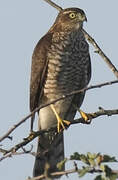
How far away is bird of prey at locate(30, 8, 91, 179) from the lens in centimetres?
735

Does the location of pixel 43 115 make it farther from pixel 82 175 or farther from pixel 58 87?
pixel 82 175

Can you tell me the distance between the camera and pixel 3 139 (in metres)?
3.86

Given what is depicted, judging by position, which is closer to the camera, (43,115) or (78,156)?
(78,156)

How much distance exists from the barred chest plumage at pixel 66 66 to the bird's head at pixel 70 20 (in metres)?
0.30

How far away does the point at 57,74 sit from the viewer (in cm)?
735

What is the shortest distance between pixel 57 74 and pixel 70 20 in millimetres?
1110

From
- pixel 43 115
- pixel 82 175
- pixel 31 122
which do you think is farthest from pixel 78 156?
pixel 43 115

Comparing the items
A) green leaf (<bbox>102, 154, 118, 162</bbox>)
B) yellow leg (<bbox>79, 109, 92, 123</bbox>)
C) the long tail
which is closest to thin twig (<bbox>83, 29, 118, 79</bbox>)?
yellow leg (<bbox>79, 109, 92, 123</bbox>)

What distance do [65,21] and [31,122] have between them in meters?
2.01

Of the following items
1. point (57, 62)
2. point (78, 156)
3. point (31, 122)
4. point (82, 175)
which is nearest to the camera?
point (82, 175)

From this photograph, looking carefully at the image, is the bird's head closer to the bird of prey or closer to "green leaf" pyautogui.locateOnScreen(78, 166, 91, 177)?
the bird of prey

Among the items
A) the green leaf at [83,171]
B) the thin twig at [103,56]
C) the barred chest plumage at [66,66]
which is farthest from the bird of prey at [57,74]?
the green leaf at [83,171]

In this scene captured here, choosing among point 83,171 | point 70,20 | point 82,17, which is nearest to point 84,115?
point 82,17

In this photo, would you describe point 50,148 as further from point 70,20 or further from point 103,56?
point 103,56
